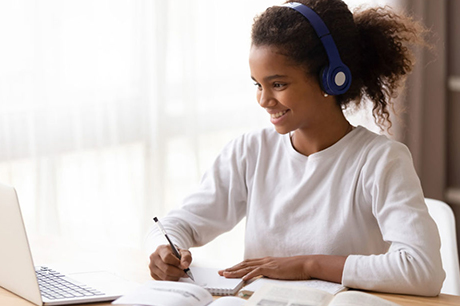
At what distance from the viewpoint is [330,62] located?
1399 mm

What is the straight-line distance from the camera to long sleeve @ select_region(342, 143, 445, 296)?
1.24m

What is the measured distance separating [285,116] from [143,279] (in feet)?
1.56

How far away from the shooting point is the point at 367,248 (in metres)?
1.45

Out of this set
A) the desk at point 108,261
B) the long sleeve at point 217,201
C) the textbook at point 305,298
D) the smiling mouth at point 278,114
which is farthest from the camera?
the long sleeve at point 217,201

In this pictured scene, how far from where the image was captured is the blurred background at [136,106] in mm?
2295

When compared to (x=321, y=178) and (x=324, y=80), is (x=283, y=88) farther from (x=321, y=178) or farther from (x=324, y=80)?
(x=321, y=178)

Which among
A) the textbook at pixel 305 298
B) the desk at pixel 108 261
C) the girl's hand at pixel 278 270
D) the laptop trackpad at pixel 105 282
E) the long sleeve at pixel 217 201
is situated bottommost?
the desk at pixel 108 261

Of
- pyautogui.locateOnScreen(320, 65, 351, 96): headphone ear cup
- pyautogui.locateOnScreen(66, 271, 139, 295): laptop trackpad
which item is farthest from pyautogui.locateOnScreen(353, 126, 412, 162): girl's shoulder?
pyautogui.locateOnScreen(66, 271, 139, 295): laptop trackpad

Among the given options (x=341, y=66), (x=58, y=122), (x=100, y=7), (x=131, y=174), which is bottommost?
(x=131, y=174)

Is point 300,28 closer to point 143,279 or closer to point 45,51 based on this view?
point 143,279

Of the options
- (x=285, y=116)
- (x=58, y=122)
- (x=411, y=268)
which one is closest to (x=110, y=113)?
(x=58, y=122)

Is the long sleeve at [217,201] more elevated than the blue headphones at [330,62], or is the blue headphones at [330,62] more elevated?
the blue headphones at [330,62]

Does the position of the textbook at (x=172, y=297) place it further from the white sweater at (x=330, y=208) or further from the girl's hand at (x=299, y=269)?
the white sweater at (x=330, y=208)

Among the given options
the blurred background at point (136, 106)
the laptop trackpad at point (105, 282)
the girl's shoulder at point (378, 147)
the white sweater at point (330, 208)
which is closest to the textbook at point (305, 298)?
the white sweater at point (330, 208)
